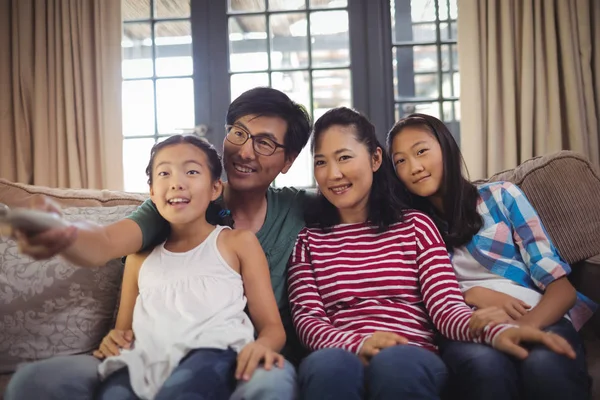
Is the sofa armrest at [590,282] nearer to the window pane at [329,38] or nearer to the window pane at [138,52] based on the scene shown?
the window pane at [329,38]

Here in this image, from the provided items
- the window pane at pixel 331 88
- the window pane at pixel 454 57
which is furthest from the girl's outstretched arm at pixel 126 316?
the window pane at pixel 454 57

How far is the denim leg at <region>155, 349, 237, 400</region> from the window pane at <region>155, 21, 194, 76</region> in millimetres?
2427

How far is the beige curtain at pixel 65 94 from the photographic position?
9.98 feet

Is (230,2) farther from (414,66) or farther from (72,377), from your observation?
(72,377)

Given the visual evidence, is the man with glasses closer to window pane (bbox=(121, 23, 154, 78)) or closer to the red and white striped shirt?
the red and white striped shirt

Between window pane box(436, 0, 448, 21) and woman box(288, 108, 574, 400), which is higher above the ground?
window pane box(436, 0, 448, 21)

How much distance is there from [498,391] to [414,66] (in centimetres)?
241

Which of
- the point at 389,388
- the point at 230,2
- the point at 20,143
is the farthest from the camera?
the point at 230,2

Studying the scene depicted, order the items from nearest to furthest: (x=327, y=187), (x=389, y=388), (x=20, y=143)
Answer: (x=389, y=388), (x=327, y=187), (x=20, y=143)

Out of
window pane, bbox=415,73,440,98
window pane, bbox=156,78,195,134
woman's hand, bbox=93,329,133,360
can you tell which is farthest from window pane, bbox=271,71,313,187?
woman's hand, bbox=93,329,133,360

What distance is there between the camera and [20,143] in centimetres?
308

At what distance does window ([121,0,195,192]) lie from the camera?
3.34 metres

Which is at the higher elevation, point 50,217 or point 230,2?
point 230,2

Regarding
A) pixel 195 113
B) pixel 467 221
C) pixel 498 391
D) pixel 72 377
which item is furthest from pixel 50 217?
pixel 195 113
